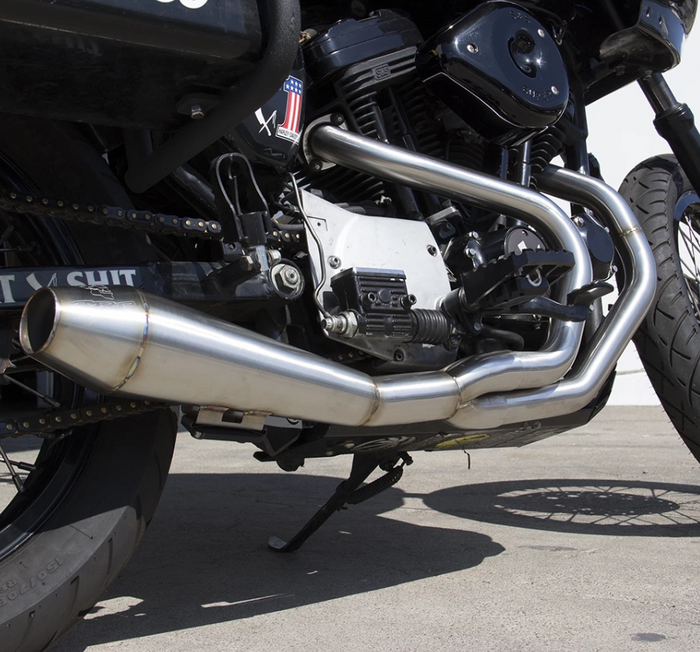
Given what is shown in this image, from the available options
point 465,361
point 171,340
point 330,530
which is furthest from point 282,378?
point 330,530

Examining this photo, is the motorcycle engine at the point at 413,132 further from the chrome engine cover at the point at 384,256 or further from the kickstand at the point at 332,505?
the kickstand at the point at 332,505

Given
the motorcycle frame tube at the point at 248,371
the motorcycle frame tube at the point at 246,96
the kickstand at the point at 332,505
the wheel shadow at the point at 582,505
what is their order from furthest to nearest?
the wheel shadow at the point at 582,505 → the kickstand at the point at 332,505 → the motorcycle frame tube at the point at 246,96 → the motorcycle frame tube at the point at 248,371

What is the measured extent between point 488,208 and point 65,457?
1.14 metres

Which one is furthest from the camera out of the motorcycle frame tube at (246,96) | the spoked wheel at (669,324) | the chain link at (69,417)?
the spoked wheel at (669,324)

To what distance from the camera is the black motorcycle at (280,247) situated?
1.27m

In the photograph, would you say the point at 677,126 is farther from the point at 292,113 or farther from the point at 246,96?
the point at 246,96

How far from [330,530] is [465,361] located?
115 cm

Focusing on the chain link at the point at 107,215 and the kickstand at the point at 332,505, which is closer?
the chain link at the point at 107,215

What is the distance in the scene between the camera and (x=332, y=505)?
2.29 meters

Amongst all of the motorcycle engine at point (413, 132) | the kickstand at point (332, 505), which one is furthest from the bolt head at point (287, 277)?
the kickstand at point (332, 505)

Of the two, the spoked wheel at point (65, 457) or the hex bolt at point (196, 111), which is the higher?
the hex bolt at point (196, 111)

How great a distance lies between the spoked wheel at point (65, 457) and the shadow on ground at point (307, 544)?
21cm

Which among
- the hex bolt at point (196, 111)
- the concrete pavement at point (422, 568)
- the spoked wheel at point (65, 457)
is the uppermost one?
the hex bolt at point (196, 111)

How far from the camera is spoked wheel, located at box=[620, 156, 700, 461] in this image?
2.40m
